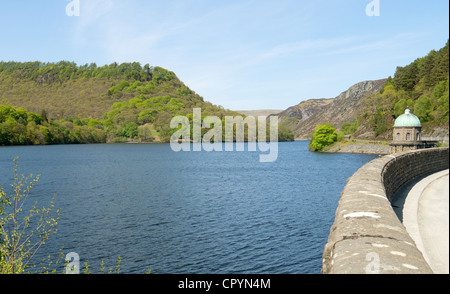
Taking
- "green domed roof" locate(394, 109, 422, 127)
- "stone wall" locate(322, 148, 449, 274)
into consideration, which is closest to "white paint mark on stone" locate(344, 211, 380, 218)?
"stone wall" locate(322, 148, 449, 274)

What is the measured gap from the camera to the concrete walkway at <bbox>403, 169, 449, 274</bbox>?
827 cm

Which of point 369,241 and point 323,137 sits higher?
point 323,137

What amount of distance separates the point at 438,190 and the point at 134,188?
31302 millimetres

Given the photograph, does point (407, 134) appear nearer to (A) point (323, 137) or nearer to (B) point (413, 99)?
(A) point (323, 137)

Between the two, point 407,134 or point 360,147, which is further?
point 360,147

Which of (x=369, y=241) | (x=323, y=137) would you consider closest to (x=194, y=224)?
(x=369, y=241)

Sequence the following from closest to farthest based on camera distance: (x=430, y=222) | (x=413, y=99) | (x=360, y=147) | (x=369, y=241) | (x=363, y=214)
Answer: (x=369, y=241) → (x=363, y=214) → (x=430, y=222) → (x=360, y=147) → (x=413, y=99)

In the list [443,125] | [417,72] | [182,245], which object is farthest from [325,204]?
[417,72]

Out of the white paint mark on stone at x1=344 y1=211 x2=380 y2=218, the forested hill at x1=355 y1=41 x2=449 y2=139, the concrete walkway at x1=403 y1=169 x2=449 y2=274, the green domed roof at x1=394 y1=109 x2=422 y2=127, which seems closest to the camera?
the white paint mark on stone at x1=344 y1=211 x2=380 y2=218

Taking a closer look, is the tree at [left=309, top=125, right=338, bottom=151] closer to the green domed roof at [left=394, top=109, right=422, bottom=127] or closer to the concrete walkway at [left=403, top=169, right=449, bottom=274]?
the green domed roof at [left=394, top=109, right=422, bottom=127]

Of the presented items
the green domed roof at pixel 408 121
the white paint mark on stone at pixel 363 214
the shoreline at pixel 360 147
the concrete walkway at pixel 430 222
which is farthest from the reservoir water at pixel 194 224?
the shoreline at pixel 360 147

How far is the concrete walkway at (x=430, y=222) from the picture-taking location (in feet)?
27.1

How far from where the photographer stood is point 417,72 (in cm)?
11481

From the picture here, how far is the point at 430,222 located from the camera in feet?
36.9
